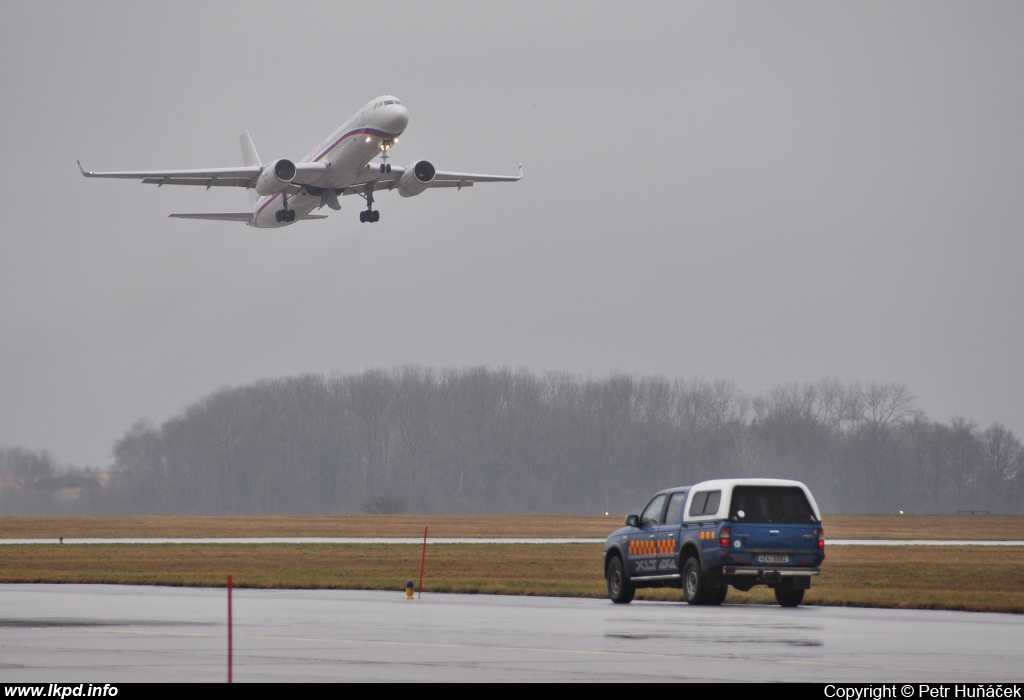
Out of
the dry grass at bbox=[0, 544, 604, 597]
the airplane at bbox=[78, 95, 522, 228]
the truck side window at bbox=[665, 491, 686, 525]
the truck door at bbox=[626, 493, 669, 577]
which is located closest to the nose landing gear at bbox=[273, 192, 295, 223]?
the airplane at bbox=[78, 95, 522, 228]

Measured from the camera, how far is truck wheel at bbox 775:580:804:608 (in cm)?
2125

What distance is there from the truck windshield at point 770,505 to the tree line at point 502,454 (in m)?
92.8

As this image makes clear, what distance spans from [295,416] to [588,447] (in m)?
27.5

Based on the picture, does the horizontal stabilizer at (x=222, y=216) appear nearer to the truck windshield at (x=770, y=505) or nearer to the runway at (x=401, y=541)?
the runway at (x=401, y=541)

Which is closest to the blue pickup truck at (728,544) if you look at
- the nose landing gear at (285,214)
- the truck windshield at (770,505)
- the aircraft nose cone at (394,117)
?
the truck windshield at (770,505)

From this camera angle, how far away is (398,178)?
49688 mm

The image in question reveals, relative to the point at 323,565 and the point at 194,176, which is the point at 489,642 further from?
the point at 194,176

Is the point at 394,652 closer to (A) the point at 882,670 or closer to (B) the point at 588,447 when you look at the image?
(A) the point at 882,670

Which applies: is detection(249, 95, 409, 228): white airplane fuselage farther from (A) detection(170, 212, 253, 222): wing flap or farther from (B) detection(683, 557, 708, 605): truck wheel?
(B) detection(683, 557, 708, 605): truck wheel

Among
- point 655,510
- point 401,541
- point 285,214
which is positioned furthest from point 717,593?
point 285,214

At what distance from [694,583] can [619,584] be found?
4.79ft

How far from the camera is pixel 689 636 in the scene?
596 inches

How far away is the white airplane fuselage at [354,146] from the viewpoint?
44.5m
